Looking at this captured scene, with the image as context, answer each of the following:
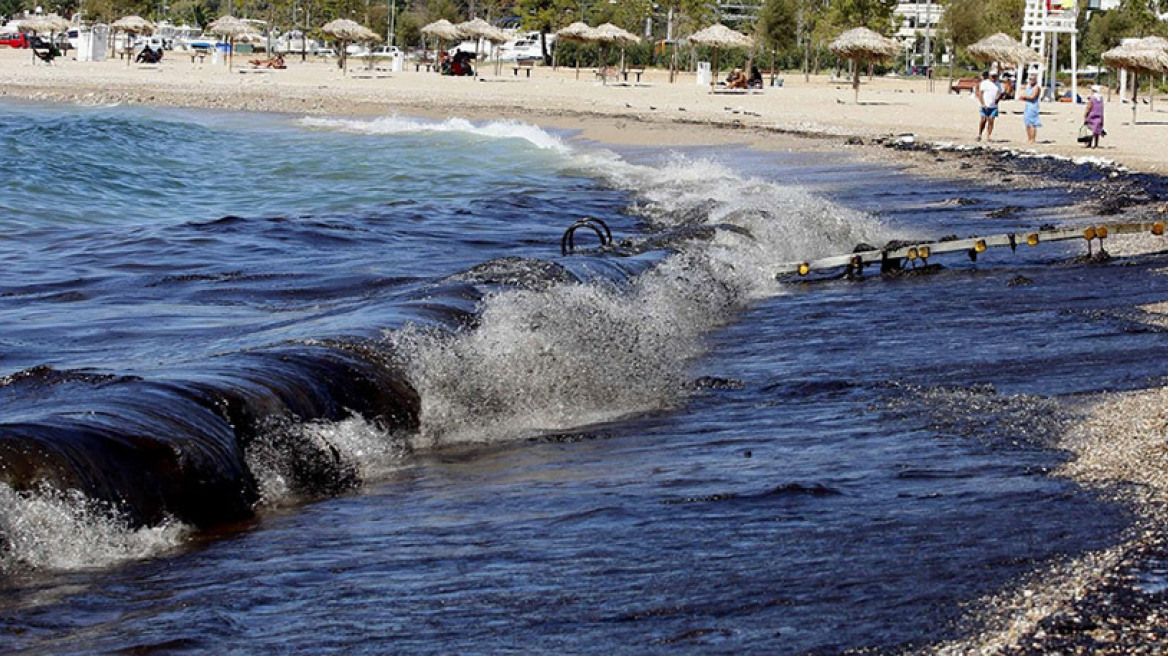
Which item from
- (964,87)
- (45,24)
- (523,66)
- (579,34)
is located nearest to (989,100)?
(964,87)

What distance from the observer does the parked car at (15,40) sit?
271ft

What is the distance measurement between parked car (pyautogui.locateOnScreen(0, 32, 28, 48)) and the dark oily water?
73798 millimetres

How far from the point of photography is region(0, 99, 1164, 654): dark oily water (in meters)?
4.81

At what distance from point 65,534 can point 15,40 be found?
283ft

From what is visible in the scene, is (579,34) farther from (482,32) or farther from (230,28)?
(230,28)

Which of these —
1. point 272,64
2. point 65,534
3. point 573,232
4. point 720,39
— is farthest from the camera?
point 272,64

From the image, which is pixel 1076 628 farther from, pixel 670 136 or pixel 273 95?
pixel 273 95

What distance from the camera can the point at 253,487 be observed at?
6.46 metres

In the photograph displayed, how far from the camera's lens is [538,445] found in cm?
748

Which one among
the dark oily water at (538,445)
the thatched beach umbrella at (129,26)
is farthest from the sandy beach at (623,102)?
the dark oily water at (538,445)

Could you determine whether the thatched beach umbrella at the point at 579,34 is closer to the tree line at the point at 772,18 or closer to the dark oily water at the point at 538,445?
the tree line at the point at 772,18

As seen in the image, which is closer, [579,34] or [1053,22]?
[1053,22]

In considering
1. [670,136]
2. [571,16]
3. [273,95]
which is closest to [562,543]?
[670,136]

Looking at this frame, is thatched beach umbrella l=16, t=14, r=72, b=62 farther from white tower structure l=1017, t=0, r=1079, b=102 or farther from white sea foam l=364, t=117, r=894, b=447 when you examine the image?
white sea foam l=364, t=117, r=894, b=447
